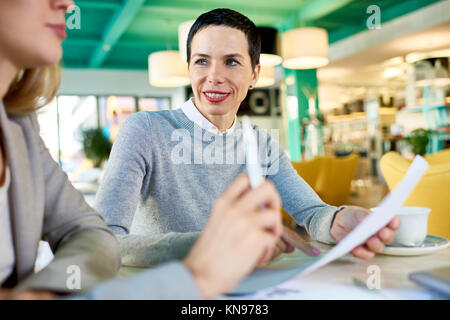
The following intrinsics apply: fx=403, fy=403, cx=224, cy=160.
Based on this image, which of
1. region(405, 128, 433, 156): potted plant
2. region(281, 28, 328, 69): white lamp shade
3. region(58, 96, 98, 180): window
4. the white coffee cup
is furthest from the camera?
region(58, 96, 98, 180): window

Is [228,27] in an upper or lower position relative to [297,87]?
lower

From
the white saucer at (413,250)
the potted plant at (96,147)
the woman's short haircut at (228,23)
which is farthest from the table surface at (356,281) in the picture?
the potted plant at (96,147)

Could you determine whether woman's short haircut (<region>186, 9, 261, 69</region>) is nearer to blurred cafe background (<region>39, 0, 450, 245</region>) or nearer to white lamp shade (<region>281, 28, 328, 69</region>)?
blurred cafe background (<region>39, 0, 450, 245</region>)

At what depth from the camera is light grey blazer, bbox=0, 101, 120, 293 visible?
637 millimetres

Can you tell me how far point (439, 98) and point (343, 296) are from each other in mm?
9477

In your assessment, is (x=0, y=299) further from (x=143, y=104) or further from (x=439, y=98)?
(x=143, y=104)

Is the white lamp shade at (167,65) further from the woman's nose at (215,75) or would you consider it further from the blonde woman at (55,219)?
the blonde woman at (55,219)

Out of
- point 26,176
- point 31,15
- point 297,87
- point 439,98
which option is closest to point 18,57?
point 31,15

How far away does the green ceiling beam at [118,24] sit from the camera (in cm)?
650

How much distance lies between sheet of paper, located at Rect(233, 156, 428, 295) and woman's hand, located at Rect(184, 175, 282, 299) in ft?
0.32

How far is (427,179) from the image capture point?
1866 millimetres

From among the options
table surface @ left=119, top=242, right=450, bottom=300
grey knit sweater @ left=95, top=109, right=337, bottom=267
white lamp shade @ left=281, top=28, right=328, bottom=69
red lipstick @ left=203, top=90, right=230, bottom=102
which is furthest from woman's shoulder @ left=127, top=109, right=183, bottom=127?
white lamp shade @ left=281, top=28, right=328, bottom=69
